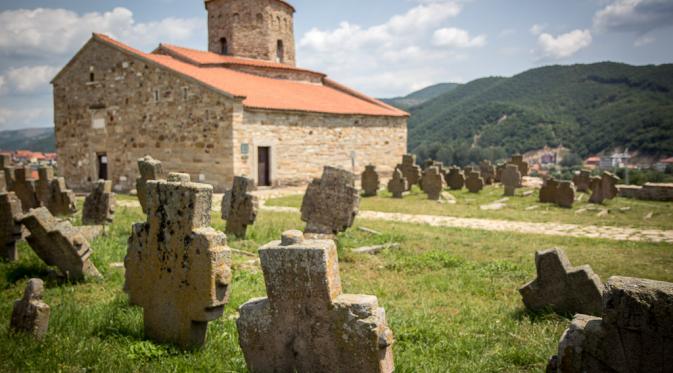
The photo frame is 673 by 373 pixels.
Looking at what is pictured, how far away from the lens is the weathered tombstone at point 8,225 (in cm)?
618

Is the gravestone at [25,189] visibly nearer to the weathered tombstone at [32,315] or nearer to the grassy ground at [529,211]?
the grassy ground at [529,211]

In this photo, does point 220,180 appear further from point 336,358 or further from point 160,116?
point 336,358

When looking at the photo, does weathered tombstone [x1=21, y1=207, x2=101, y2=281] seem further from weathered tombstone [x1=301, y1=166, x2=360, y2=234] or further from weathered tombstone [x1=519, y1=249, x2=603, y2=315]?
weathered tombstone [x1=519, y1=249, x2=603, y2=315]

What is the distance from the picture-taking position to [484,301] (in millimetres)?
5547

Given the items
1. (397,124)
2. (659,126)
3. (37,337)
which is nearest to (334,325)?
(37,337)

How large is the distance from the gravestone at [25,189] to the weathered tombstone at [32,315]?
8.69m

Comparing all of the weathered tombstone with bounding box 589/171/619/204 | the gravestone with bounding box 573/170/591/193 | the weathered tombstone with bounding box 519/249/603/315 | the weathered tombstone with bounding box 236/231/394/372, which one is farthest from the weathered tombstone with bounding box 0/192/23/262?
the gravestone with bounding box 573/170/591/193

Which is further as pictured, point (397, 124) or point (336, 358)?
point (397, 124)

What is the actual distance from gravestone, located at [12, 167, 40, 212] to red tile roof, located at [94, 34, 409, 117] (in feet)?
26.1

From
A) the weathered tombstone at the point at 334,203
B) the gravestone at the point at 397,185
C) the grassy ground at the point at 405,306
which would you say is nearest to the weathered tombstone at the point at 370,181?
the gravestone at the point at 397,185

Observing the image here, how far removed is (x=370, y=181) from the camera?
18.8m

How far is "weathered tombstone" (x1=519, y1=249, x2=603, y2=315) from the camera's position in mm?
4700

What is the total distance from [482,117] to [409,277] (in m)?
68.2

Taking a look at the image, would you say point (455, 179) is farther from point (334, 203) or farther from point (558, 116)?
point (558, 116)
